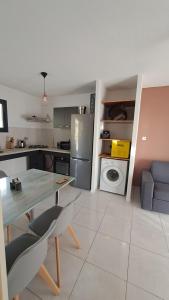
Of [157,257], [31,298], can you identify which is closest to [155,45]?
[157,257]

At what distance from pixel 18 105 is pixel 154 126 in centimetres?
→ 342

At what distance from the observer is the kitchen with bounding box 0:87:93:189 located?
11.1 feet

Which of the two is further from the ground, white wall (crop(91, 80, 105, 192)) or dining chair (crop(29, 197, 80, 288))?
white wall (crop(91, 80, 105, 192))

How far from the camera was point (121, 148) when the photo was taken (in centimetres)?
281

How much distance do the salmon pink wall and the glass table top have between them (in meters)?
2.19

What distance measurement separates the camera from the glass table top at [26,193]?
3.56 ft

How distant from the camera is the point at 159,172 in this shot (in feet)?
9.14

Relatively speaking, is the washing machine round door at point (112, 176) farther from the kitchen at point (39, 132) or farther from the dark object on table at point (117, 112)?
the dark object on table at point (117, 112)

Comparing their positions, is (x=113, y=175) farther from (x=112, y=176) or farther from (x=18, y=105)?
(x=18, y=105)

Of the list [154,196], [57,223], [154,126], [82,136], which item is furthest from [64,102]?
[57,223]

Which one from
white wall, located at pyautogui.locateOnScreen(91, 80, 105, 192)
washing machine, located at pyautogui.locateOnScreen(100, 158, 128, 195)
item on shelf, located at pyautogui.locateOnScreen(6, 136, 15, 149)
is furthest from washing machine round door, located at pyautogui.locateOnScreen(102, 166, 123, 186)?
item on shelf, located at pyautogui.locateOnScreen(6, 136, 15, 149)

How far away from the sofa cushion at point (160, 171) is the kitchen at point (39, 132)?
1368 mm

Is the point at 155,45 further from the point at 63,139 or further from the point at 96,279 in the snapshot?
the point at 63,139

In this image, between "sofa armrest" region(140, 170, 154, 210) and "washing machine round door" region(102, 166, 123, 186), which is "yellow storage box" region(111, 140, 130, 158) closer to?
"washing machine round door" region(102, 166, 123, 186)
